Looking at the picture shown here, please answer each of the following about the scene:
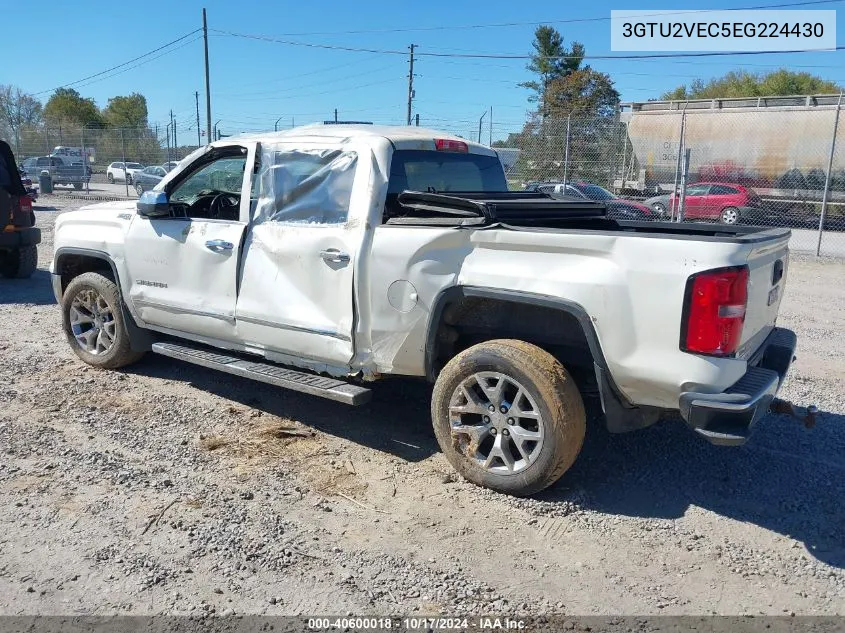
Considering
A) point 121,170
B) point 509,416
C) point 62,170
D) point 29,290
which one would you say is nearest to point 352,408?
point 509,416

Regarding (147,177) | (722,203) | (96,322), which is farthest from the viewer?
(147,177)

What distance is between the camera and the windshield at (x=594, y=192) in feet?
56.0

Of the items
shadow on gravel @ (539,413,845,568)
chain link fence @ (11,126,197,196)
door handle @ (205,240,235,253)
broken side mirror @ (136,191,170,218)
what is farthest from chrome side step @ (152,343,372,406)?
chain link fence @ (11,126,197,196)

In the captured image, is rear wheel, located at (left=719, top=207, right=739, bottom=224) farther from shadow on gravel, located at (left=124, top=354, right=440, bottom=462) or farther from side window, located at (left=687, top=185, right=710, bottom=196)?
shadow on gravel, located at (left=124, top=354, right=440, bottom=462)

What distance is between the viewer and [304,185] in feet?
15.4

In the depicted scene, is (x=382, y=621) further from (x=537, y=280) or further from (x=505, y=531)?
(x=537, y=280)

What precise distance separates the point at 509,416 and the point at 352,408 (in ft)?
5.69

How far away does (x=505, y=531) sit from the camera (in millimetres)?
3621

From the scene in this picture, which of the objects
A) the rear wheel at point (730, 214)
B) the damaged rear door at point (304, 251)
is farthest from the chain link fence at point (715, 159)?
the damaged rear door at point (304, 251)

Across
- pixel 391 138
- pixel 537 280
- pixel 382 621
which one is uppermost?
pixel 391 138

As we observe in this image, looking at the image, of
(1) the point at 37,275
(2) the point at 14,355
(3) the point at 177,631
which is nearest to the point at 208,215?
(2) the point at 14,355

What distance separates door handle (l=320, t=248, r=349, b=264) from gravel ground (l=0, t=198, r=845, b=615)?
1.19 meters

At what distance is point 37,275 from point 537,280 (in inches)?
381

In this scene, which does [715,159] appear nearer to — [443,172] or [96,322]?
[443,172]
